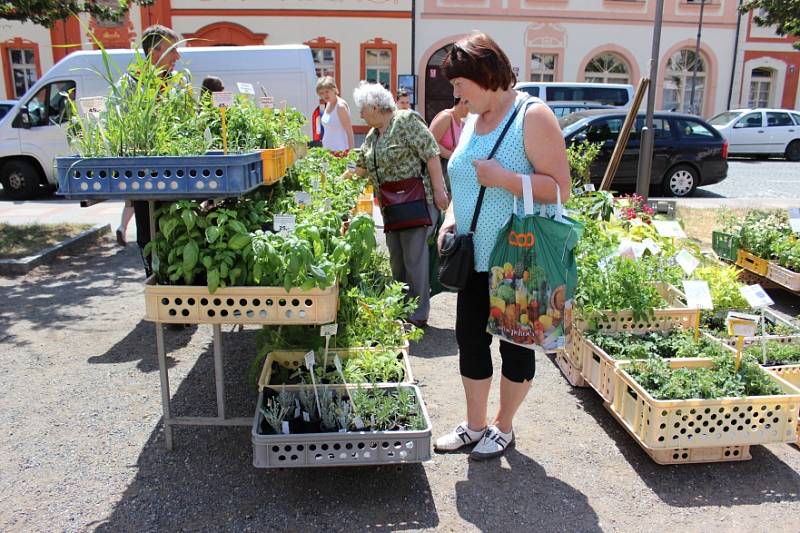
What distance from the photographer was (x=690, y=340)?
331 centimetres

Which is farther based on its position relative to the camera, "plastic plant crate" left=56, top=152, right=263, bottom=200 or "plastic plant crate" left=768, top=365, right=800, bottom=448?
"plastic plant crate" left=768, top=365, right=800, bottom=448

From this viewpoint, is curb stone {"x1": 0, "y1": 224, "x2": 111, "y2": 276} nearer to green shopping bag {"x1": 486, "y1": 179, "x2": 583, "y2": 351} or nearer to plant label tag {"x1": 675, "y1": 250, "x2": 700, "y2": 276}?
green shopping bag {"x1": 486, "y1": 179, "x2": 583, "y2": 351}

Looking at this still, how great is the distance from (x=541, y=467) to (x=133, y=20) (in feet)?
63.3

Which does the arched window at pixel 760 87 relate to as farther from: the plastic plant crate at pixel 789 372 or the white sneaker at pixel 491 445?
the white sneaker at pixel 491 445

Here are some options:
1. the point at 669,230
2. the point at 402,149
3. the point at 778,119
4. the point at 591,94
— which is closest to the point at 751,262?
the point at 669,230

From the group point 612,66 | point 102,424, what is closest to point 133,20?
point 612,66

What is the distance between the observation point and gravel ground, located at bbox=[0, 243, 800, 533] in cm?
249

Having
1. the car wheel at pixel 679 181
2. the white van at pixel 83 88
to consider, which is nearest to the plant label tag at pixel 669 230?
the white van at pixel 83 88

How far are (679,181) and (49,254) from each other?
946cm

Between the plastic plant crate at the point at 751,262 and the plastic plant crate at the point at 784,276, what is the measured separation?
0.18 ft

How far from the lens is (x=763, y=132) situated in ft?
56.4

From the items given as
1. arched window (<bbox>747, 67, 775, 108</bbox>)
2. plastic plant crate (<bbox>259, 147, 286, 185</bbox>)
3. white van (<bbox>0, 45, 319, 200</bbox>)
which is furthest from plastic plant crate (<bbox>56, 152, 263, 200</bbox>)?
arched window (<bbox>747, 67, 775, 108</bbox>)

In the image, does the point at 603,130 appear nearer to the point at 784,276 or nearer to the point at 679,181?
the point at 679,181

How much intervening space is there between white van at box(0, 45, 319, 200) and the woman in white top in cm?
215
